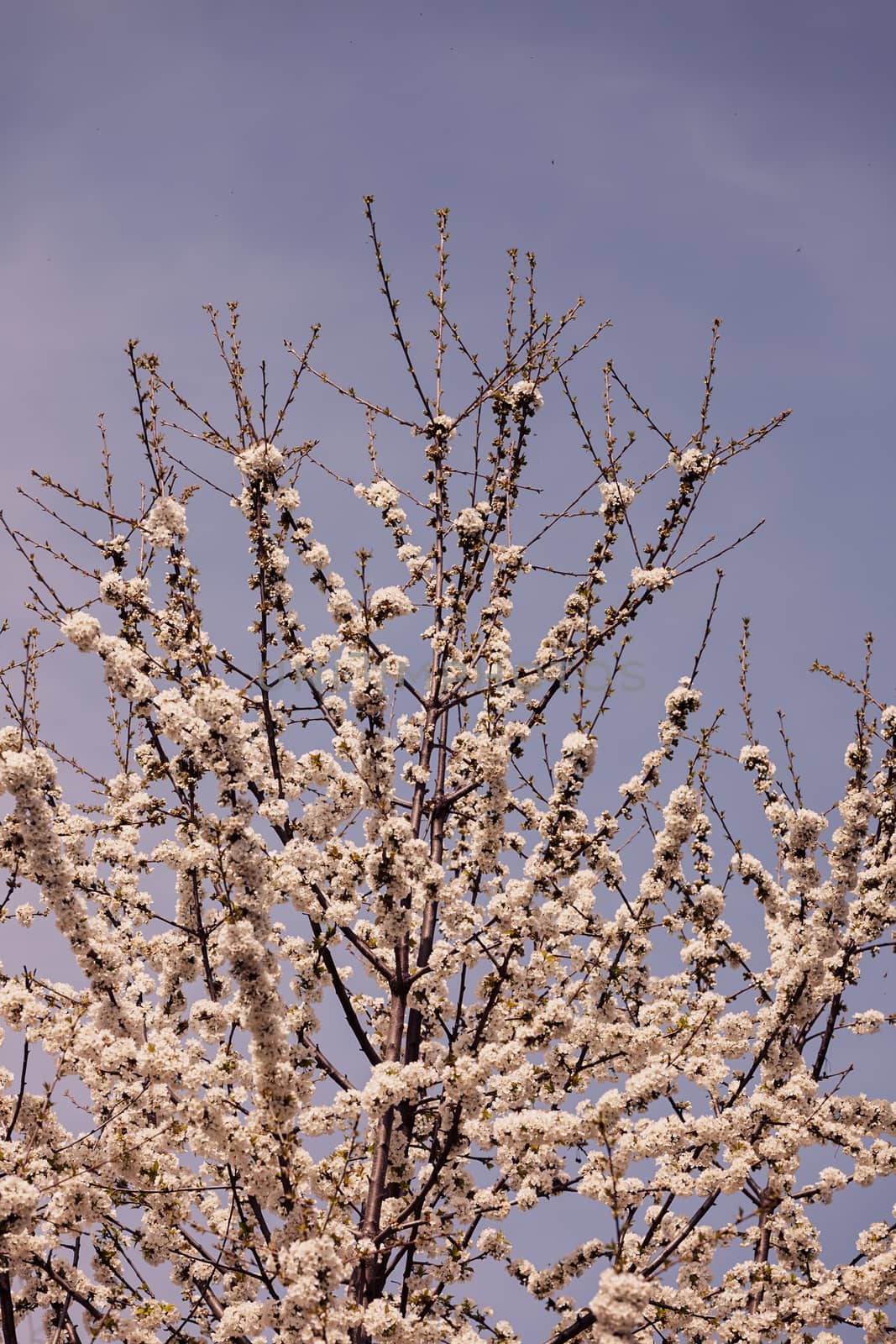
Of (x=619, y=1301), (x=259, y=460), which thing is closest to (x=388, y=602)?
(x=259, y=460)

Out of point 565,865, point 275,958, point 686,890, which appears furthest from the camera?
point 686,890

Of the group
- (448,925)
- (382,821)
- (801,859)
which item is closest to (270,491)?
(382,821)

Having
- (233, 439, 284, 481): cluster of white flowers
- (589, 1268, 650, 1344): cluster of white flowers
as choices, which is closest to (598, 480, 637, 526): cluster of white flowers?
(233, 439, 284, 481): cluster of white flowers

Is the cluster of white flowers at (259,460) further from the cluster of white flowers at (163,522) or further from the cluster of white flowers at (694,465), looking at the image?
the cluster of white flowers at (694,465)

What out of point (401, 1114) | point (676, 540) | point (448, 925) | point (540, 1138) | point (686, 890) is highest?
point (676, 540)

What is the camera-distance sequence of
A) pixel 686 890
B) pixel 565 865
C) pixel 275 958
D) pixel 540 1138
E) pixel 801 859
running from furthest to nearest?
pixel 686 890, pixel 801 859, pixel 565 865, pixel 540 1138, pixel 275 958

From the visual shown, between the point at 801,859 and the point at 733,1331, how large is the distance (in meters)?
4.20

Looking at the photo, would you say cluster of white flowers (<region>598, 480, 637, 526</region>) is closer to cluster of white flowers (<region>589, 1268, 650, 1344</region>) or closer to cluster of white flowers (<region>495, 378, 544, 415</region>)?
cluster of white flowers (<region>495, 378, 544, 415</region>)

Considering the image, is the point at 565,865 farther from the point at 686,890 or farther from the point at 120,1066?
the point at 120,1066

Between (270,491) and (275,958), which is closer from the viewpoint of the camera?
(275,958)

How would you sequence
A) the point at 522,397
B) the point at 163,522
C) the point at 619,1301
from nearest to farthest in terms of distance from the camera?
1. the point at 619,1301
2. the point at 163,522
3. the point at 522,397

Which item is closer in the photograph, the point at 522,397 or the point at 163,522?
the point at 163,522

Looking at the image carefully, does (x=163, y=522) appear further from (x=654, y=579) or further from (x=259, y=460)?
(x=654, y=579)

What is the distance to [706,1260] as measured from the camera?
1053 centimetres
